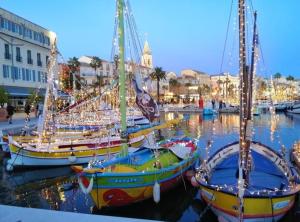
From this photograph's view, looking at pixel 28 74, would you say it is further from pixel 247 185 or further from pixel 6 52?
pixel 247 185

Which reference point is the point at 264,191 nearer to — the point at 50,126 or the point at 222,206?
the point at 222,206

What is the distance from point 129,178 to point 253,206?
4.19 meters

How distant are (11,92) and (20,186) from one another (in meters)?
33.5

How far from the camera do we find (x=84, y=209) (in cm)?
1300

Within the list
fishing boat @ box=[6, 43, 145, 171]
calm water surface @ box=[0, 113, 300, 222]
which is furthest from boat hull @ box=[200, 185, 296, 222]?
fishing boat @ box=[6, 43, 145, 171]

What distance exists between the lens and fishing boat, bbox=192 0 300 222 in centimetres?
970

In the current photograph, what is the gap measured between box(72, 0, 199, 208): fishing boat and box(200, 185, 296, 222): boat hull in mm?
2655

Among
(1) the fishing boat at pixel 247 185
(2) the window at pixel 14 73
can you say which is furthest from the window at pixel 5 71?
(1) the fishing boat at pixel 247 185

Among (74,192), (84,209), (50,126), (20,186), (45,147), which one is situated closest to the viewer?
(84,209)

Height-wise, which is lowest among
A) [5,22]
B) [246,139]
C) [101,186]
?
[101,186]

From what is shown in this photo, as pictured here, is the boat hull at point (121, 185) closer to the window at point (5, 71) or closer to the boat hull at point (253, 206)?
the boat hull at point (253, 206)

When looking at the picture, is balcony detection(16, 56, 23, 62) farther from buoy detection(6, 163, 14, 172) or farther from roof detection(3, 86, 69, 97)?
buoy detection(6, 163, 14, 172)

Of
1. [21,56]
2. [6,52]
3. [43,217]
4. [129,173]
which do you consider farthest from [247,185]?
[21,56]

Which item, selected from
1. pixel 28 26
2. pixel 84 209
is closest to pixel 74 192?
pixel 84 209
